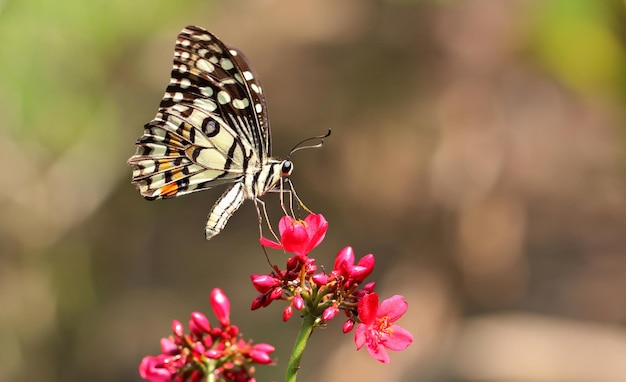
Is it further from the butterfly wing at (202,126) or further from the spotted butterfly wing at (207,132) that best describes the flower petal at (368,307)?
the butterfly wing at (202,126)

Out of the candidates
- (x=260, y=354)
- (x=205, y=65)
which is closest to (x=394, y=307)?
(x=260, y=354)

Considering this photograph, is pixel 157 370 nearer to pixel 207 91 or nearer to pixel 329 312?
Result: pixel 329 312

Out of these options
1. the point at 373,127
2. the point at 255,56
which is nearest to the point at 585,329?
the point at 373,127

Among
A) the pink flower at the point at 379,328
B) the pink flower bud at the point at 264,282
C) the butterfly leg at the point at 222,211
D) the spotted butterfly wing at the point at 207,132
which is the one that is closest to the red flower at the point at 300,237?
the pink flower bud at the point at 264,282

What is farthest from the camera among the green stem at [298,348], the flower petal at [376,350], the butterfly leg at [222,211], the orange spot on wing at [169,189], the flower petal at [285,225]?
the orange spot on wing at [169,189]

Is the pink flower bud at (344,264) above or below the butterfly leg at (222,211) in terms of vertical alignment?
below

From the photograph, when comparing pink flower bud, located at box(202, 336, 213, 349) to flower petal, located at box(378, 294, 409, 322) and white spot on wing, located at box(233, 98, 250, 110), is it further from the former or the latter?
white spot on wing, located at box(233, 98, 250, 110)

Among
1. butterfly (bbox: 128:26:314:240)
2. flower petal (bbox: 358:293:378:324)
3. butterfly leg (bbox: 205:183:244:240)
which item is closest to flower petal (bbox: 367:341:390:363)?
flower petal (bbox: 358:293:378:324)
